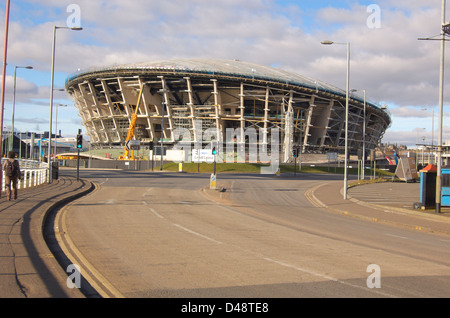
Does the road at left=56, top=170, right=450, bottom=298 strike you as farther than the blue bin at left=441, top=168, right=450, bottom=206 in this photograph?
No

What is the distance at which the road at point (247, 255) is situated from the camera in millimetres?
6391

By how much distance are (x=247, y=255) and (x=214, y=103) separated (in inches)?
3024

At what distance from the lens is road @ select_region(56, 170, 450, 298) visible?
6.39 meters

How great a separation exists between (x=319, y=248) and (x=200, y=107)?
243 ft

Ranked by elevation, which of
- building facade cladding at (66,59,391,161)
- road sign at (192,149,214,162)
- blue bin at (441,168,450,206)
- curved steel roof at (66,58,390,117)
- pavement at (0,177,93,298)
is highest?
curved steel roof at (66,58,390,117)

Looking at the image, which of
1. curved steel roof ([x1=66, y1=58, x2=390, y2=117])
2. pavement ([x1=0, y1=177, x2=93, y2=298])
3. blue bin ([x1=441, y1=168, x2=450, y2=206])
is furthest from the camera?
curved steel roof ([x1=66, y1=58, x2=390, y2=117])

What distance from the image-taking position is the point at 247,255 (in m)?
8.81

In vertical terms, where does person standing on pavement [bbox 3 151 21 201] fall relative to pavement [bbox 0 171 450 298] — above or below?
above

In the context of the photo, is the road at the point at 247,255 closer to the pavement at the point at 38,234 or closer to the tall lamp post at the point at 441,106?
the pavement at the point at 38,234

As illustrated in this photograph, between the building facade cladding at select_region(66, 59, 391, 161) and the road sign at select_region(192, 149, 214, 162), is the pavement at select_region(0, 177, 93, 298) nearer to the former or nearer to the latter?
the road sign at select_region(192, 149, 214, 162)

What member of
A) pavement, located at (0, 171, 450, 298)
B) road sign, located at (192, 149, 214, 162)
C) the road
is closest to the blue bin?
pavement, located at (0, 171, 450, 298)

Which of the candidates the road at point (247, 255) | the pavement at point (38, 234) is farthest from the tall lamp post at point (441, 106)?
A: the road at point (247, 255)

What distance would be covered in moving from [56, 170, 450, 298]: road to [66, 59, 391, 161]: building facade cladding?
62.7 meters

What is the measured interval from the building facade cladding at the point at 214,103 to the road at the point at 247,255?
62.7m
